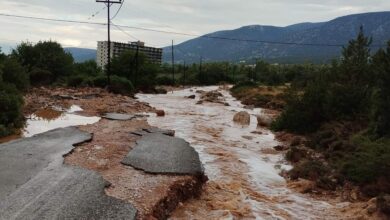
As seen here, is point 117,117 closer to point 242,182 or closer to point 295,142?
point 295,142

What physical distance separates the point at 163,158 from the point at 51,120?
1048cm

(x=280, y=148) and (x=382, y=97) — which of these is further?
(x=280, y=148)

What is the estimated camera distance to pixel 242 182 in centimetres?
1354

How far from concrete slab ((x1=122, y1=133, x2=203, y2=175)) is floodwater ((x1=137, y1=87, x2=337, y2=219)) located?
638 millimetres

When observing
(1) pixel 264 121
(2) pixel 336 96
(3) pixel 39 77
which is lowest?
(1) pixel 264 121

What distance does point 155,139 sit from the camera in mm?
17719

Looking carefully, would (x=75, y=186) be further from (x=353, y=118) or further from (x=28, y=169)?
(x=353, y=118)

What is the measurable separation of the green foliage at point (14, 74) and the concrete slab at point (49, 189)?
1892 centimetres

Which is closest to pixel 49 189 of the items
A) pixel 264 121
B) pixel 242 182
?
pixel 242 182

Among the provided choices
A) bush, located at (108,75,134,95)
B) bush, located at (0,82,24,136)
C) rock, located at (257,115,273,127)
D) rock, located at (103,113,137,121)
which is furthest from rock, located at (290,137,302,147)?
bush, located at (108,75,134,95)

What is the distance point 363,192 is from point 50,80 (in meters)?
43.7

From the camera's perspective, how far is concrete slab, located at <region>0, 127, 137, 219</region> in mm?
8422

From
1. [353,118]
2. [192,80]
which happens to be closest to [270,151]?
[353,118]

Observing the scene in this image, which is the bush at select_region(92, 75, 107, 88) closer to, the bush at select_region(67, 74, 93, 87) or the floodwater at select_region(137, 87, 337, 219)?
the bush at select_region(67, 74, 93, 87)
